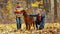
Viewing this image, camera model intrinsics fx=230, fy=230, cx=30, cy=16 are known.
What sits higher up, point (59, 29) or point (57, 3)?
point (57, 3)

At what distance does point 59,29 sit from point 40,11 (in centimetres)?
72

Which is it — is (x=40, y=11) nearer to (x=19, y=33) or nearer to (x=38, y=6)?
(x=38, y=6)

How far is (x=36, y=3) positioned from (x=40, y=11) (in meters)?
0.25

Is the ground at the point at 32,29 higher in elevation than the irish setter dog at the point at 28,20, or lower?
lower

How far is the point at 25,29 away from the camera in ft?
20.5

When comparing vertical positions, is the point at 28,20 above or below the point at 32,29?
above

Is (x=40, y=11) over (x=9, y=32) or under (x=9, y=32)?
over

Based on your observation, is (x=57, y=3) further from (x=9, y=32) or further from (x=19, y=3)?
(x=9, y=32)

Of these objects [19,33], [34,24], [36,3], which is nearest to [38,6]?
[36,3]

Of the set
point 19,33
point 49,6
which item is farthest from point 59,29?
point 19,33

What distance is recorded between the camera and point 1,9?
620cm

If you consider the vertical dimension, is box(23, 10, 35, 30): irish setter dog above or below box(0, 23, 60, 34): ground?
Result: above

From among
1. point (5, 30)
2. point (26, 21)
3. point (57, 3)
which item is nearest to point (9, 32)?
point (5, 30)

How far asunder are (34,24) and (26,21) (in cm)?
23
